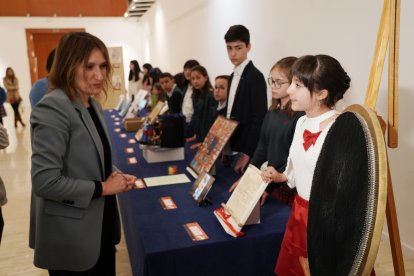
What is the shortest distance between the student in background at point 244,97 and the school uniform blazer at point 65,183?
136 centimetres

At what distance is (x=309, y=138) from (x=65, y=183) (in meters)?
0.84

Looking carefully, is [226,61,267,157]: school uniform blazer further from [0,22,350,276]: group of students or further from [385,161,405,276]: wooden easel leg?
[385,161,405,276]: wooden easel leg

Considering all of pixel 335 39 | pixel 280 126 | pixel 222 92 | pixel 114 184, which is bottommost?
pixel 114 184

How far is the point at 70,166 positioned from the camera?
4.19 feet

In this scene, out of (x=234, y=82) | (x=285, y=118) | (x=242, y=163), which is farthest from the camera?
(x=234, y=82)

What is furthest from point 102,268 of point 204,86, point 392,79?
point 204,86

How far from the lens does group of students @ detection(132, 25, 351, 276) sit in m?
1.32

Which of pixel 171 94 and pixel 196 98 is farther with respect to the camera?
pixel 171 94

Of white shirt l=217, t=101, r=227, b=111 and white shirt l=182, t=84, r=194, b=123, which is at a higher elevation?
white shirt l=217, t=101, r=227, b=111

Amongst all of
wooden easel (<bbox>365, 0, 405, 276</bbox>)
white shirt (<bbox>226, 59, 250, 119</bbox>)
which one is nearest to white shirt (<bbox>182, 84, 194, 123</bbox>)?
white shirt (<bbox>226, 59, 250, 119</bbox>)

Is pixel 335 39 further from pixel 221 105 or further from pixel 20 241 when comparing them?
pixel 20 241

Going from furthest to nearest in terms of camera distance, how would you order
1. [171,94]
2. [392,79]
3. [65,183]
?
[171,94], [65,183], [392,79]

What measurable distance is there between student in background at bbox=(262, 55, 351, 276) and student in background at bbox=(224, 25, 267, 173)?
1.11 m

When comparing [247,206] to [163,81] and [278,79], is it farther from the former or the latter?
[163,81]
